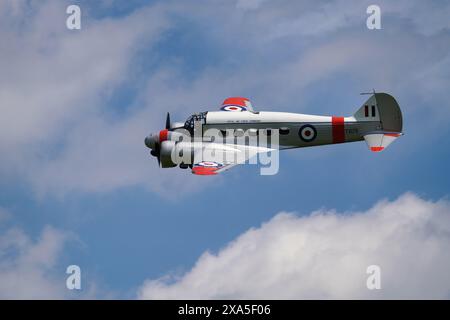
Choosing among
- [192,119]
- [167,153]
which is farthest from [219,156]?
[192,119]

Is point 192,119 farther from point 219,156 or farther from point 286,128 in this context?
point 286,128

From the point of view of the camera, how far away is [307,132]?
63062 millimetres

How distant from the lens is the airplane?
6191 cm

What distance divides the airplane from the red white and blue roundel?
3728mm

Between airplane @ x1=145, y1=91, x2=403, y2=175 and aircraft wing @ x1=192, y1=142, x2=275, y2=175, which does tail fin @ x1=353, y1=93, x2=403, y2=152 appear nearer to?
airplane @ x1=145, y1=91, x2=403, y2=175

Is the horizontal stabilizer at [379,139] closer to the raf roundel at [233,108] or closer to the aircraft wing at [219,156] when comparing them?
the aircraft wing at [219,156]

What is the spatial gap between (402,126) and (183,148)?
43.7 ft

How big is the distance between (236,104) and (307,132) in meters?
7.36

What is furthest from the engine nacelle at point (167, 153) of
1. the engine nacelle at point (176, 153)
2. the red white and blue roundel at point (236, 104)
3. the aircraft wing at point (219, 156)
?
the red white and blue roundel at point (236, 104)

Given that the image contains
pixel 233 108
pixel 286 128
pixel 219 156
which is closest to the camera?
pixel 219 156

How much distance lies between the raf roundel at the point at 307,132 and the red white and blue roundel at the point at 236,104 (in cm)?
607

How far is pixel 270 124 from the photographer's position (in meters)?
63.0
